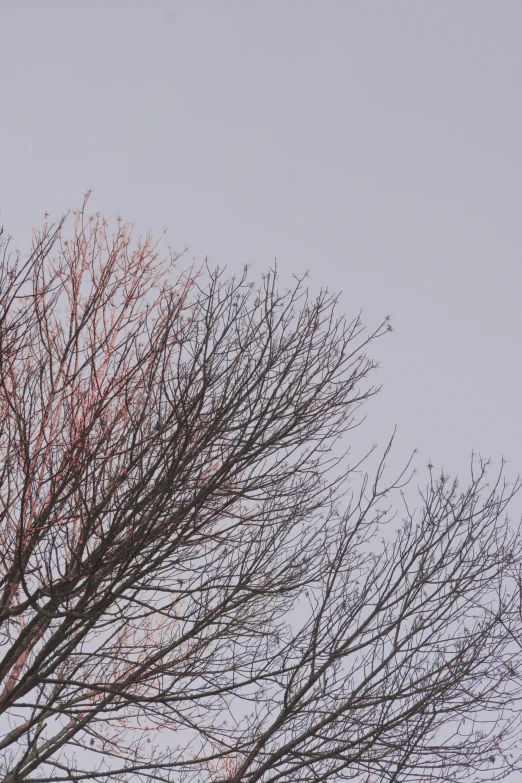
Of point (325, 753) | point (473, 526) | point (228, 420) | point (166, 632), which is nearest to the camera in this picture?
point (325, 753)

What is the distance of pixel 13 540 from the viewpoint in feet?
16.2

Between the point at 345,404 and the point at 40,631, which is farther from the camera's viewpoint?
the point at 345,404

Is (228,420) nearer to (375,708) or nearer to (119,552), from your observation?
(119,552)

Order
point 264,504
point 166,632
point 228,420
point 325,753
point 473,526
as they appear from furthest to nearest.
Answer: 1. point 166,632
2. point 264,504
3. point 473,526
4. point 228,420
5. point 325,753

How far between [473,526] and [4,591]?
3.27 m

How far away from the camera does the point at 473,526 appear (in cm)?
518

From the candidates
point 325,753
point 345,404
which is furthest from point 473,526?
point 325,753

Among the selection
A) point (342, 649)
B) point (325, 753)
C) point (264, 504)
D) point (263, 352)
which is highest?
point (263, 352)

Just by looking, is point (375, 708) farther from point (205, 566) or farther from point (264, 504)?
point (264, 504)

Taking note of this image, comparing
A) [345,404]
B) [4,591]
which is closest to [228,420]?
[345,404]

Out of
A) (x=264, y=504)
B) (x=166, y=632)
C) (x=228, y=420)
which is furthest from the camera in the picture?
(x=166, y=632)

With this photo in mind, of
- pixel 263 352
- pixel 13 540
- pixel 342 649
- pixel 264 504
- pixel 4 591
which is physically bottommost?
pixel 342 649

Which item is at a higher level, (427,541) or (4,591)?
(427,541)

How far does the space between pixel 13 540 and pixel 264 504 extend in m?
1.86
